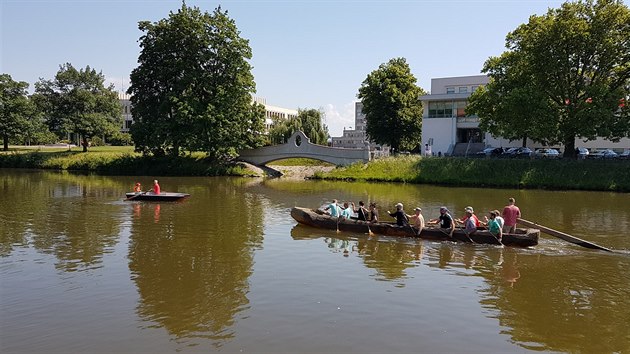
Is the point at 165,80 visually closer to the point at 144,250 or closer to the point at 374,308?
the point at 144,250

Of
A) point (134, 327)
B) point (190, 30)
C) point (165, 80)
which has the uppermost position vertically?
point (190, 30)

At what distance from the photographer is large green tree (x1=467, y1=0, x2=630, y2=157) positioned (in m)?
43.9

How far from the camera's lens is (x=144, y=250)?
19.3m

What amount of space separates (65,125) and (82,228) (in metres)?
51.5

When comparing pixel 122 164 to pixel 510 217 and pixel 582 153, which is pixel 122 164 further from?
pixel 582 153

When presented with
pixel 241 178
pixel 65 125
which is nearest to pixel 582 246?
pixel 241 178

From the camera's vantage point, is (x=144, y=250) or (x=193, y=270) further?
(x=144, y=250)

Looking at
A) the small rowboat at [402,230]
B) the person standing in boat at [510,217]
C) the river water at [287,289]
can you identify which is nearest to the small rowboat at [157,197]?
the river water at [287,289]

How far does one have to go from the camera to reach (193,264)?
17.1 meters

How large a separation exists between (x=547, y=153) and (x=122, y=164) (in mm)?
50085

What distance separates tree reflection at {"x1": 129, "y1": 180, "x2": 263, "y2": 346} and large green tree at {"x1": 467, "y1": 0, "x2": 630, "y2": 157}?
2852 cm

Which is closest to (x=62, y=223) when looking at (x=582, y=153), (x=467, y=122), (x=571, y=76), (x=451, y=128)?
(x=571, y=76)

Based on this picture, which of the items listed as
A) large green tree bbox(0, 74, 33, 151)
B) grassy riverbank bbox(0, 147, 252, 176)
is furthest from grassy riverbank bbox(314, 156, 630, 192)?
large green tree bbox(0, 74, 33, 151)

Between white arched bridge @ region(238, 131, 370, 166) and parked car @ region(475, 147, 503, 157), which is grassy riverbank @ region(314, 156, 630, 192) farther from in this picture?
parked car @ region(475, 147, 503, 157)
